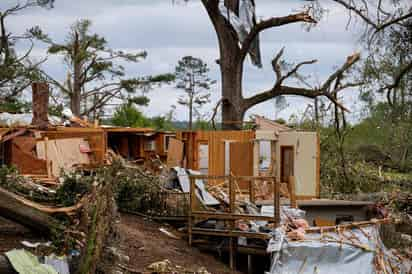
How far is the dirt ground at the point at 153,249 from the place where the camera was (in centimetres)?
1107

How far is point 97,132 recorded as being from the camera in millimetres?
16359

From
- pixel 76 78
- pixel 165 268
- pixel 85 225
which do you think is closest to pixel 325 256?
pixel 165 268

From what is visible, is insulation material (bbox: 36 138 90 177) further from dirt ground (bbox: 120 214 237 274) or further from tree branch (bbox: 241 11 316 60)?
tree branch (bbox: 241 11 316 60)

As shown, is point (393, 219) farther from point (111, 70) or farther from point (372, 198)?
point (111, 70)

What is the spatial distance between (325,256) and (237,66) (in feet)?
34.6

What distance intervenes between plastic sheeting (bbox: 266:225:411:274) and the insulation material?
5.62 metres

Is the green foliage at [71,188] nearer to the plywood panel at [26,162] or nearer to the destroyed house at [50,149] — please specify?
the destroyed house at [50,149]

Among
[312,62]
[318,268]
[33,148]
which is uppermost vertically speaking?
[312,62]

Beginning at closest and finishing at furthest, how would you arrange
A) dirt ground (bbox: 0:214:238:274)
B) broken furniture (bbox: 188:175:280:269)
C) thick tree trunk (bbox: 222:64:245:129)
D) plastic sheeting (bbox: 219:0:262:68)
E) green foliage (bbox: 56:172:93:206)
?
dirt ground (bbox: 0:214:238:274)
green foliage (bbox: 56:172:93:206)
broken furniture (bbox: 188:175:280:269)
plastic sheeting (bbox: 219:0:262:68)
thick tree trunk (bbox: 222:64:245:129)

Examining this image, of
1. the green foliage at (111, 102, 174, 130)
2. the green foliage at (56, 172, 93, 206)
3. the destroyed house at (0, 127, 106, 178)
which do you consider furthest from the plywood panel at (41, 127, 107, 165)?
the green foliage at (111, 102, 174, 130)

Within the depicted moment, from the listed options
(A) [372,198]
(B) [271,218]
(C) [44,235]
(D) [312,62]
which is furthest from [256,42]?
(C) [44,235]

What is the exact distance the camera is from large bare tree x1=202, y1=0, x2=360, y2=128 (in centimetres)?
2112

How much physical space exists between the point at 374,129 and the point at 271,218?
1976cm

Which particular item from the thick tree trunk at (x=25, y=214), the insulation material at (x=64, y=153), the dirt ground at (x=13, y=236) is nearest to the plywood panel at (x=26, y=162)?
the insulation material at (x=64, y=153)
